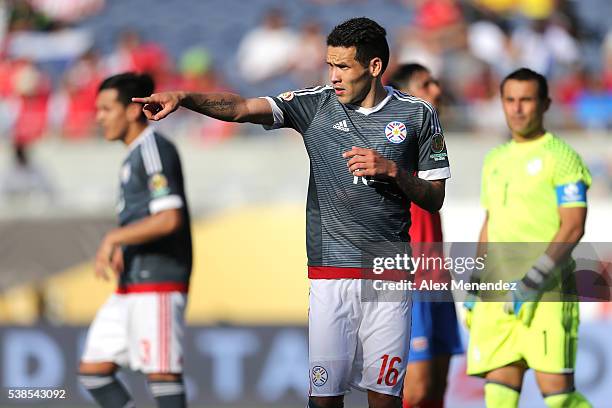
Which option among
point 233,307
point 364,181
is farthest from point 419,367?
point 233,307

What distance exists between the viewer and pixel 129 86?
7.33m

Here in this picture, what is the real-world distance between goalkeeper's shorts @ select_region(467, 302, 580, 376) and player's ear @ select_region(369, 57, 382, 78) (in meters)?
1.85

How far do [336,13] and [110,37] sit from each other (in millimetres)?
3364

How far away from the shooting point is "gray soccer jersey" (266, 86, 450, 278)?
5570mm

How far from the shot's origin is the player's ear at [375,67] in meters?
5.52

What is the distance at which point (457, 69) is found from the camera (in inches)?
563

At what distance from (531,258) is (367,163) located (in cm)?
189

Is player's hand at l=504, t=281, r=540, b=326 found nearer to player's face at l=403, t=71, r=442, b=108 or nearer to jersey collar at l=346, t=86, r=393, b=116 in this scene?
player's face at l=403, t=71, r=442, b=108

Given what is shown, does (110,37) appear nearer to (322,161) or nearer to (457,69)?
(457,69)

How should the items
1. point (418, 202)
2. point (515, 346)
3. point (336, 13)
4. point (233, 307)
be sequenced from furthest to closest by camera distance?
point (336, 13) < point (233, 307) < point (515, 346) < point (418, 202)

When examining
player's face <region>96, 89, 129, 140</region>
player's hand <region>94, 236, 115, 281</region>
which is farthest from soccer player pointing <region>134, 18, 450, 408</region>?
player's face <region>96, 89, 129, 140</region>

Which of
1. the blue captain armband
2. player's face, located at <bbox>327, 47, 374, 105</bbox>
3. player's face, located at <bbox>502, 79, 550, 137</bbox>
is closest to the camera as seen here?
player's face, located at <bbox>327, 47, 374, 105</bbox>

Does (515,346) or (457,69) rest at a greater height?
(457,69)

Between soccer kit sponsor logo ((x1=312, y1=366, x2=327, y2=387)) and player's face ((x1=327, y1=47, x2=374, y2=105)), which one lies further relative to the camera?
soccer kit sponsor logo ((x1=312, y1=366, x2=327, y2=387))
